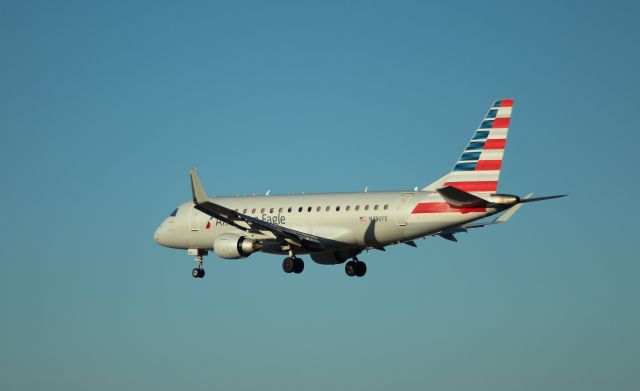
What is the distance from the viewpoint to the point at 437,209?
66562 mm

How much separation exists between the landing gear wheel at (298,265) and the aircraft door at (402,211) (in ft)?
24.6

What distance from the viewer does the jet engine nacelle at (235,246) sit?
71.9 m

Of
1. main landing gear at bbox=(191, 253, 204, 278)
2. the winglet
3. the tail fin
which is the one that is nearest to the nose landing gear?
main landing gear at bbox=(191, 253, 204, 278)

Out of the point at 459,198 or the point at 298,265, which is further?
the point at 298,265

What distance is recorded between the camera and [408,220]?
222ft

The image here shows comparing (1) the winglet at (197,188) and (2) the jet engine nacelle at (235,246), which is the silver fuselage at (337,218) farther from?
(1) the winglet at (197,188)

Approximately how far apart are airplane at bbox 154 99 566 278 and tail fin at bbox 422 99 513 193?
0.05 meters

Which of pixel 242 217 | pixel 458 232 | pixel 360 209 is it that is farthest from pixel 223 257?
pixel 458 232

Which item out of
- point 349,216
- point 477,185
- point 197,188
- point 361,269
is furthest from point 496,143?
point 197,188

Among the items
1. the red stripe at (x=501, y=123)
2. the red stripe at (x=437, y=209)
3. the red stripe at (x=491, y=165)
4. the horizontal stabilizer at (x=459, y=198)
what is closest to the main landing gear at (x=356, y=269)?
the red stripe at (x=437, y=209)

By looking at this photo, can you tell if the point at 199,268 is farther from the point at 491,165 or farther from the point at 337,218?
the point at 491,165

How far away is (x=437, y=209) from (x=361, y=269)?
34.0ft

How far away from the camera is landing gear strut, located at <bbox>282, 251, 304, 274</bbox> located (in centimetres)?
7256

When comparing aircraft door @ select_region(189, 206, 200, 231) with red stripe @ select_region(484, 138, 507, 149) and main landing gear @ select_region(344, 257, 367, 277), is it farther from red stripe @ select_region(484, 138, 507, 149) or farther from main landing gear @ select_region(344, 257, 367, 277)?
red stripe @ select_region(484, 138, 507, 149)
